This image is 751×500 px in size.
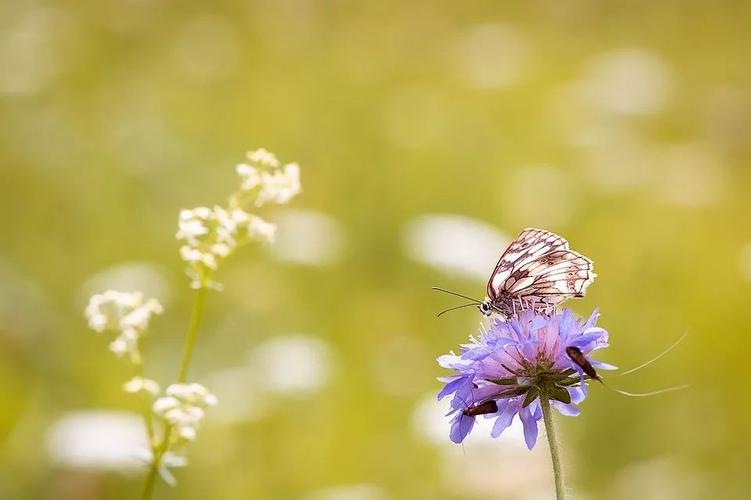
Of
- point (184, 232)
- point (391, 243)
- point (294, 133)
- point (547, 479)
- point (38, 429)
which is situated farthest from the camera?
point (294, 133)

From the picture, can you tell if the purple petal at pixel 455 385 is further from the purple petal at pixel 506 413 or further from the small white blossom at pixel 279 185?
the small white blossom at pixel 279 185

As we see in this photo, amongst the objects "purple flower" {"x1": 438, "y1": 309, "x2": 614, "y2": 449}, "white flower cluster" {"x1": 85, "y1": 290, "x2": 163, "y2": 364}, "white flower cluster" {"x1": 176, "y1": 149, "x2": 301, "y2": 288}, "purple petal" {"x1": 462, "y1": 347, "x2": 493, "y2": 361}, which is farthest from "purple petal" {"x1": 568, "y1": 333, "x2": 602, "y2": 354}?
"white flower cluster" {"x1": 85, "y1": 290, "x2": 163, "y2": 364}

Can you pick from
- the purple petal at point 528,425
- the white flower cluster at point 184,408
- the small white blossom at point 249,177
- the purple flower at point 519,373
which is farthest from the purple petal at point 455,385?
the small white blossom at point 249,177

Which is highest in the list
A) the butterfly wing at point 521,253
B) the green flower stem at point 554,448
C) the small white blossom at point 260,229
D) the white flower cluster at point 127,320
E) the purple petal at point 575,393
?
the small white blossom at point 260,229

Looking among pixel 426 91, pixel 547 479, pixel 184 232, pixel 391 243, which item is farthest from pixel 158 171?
pixel 184 232

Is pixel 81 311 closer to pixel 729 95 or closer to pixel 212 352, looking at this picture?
pixel 212 352

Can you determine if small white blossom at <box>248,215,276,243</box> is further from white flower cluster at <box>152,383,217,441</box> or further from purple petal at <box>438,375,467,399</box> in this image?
purple petal at <box>438,375,467,399</box>
